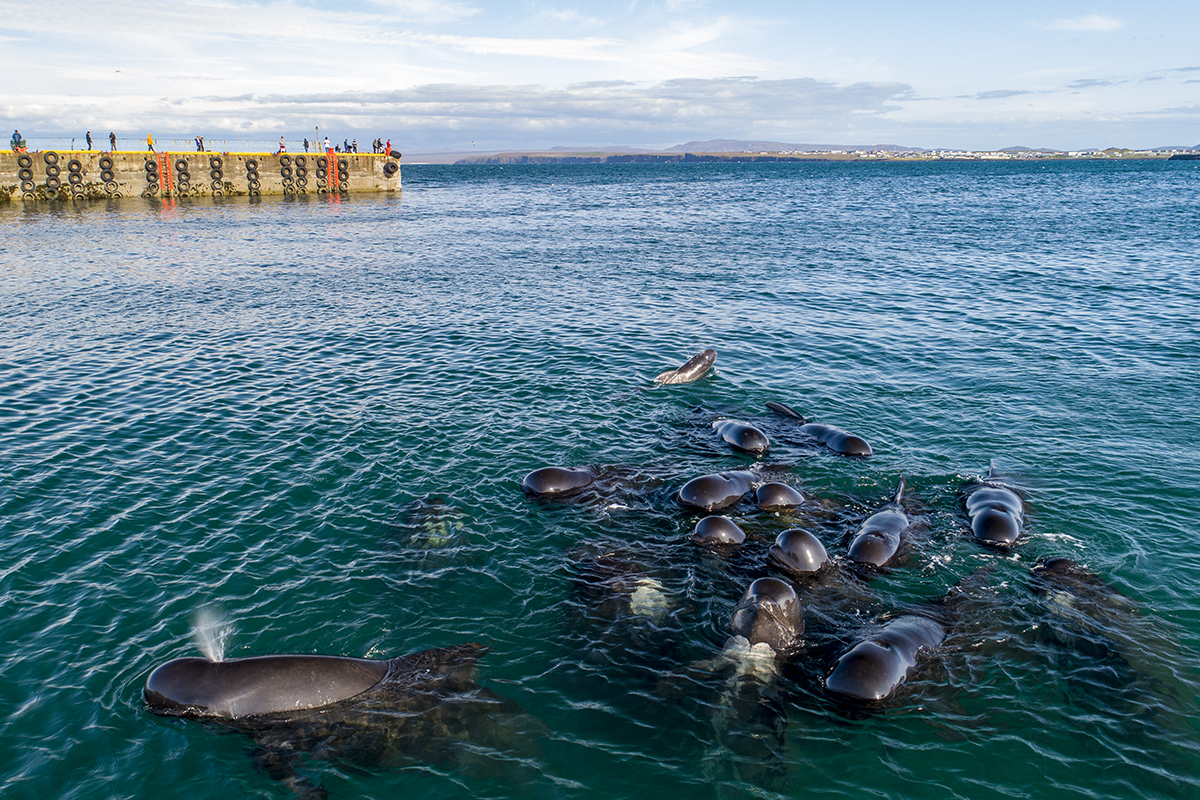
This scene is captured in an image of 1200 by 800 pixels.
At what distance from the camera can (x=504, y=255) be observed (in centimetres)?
5078

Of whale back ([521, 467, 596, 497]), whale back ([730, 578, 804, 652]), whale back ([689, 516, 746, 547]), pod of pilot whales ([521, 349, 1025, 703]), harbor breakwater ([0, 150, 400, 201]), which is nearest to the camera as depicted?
pod of pilot whales ([521, 349, 1025, 703])

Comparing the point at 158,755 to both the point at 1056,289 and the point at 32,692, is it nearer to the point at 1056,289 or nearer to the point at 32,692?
the point at 32,692

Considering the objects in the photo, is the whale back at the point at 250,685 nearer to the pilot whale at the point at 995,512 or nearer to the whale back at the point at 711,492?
the whale back at the point at 711,492

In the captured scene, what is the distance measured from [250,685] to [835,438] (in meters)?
14.9

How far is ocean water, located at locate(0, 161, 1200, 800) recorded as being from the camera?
376 inches

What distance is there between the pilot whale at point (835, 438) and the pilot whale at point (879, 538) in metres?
3.45

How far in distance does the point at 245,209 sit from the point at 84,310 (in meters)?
50.4

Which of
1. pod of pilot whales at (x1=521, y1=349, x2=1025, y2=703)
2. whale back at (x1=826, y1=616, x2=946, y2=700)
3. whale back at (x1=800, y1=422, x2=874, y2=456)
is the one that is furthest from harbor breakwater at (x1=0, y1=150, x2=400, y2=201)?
whale back at (x1=826, y1=616, x2=946, y2=700)

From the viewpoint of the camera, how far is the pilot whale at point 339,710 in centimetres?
948

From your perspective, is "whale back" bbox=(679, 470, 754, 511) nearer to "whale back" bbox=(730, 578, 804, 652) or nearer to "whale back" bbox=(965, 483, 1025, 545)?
"whale back" bbox=(730, 578, 804, 652)

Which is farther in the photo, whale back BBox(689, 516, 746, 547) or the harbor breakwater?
the harbor breakwater

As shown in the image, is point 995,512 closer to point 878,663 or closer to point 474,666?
point 878,663

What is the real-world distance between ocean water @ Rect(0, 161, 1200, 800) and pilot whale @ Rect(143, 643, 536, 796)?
21cm

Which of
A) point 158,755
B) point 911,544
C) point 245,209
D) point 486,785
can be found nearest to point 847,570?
point 911,544
